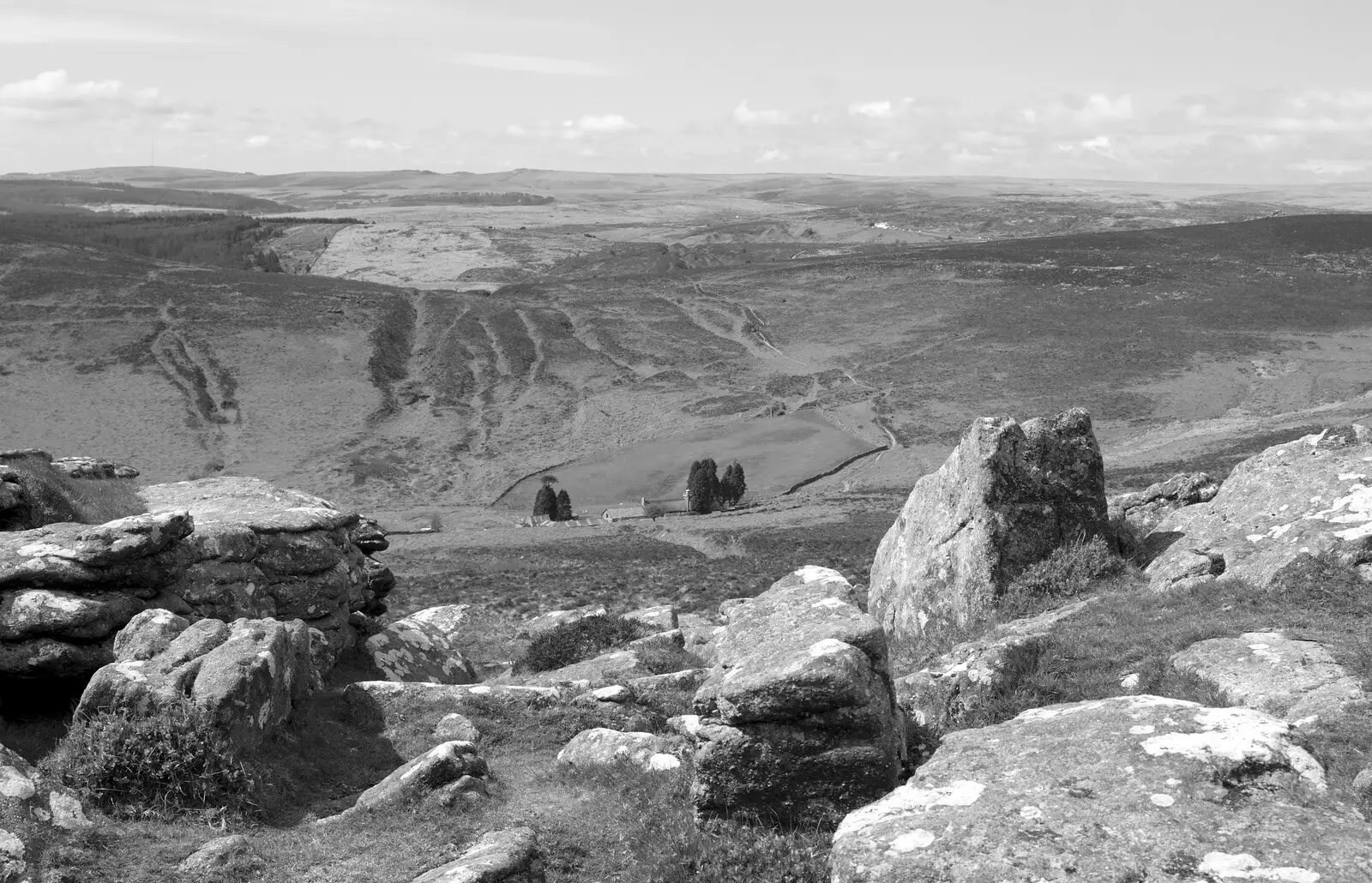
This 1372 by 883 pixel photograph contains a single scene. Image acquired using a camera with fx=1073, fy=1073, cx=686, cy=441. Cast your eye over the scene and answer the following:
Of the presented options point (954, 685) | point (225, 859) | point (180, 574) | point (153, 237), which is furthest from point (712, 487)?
point (153, 237)

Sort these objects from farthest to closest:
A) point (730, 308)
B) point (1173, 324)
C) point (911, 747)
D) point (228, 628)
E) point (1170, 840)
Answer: point (730, 308)
point (1173, 324)
point (228, 628)
point (911, 747)
point (1170, 840)

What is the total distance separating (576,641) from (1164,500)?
13.4 meters

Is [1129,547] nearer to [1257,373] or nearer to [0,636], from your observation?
[0,636]

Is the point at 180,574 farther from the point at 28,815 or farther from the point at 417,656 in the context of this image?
the point at 28,815

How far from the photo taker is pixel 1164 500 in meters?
23.9

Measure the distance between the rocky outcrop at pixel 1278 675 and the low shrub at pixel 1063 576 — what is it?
16.4 ft

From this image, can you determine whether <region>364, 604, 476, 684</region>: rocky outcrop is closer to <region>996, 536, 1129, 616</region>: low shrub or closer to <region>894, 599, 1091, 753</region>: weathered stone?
<region>894, 599, 1091, 753</region>: weathered stone

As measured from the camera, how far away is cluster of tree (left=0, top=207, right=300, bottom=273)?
491ft

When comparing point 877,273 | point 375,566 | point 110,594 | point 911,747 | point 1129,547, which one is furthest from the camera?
point 877,273

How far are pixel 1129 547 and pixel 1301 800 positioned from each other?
12.7m

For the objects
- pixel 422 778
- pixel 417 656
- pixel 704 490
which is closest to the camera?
pixel 422 778

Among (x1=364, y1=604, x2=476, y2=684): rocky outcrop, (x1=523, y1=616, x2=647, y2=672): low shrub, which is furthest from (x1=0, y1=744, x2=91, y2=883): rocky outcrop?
(x1=523, y1=616, x2=647, y2=672): low shrub

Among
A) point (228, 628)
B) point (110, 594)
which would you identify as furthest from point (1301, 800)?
point (110, 594)

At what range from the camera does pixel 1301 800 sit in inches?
308
